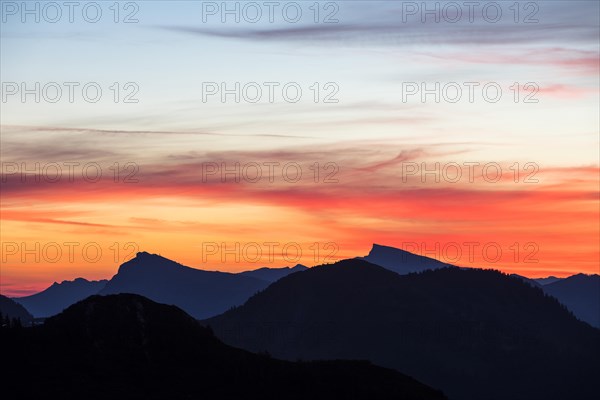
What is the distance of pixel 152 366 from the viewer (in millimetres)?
164875

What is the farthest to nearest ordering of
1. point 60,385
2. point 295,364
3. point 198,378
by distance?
point 295,364 < point 198,378 < point 60,385

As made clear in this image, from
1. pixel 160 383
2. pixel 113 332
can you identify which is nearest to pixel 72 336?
pixel 113 332

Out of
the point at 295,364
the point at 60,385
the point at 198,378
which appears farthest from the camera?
the point at 295,364

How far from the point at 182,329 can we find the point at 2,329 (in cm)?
2968

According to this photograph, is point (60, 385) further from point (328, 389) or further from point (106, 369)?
point (328, 389)

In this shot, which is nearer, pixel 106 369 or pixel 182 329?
pixel 106 369

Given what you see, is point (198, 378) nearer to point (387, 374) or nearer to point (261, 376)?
point (261, 376)

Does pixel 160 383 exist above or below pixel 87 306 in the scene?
below

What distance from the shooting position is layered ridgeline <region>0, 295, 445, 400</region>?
513ft

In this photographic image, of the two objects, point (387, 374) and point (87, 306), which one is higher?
point (87, 306)

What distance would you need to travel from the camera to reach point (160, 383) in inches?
6334

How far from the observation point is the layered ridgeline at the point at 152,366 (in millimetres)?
156250

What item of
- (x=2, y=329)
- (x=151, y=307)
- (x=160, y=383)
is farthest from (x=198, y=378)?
(x=2, y=329)

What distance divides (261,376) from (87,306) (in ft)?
104
